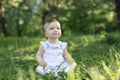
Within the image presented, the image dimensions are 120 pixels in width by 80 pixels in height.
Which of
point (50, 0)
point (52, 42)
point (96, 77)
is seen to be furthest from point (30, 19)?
point (96, 77)

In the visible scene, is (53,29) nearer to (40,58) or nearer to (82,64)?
(40,58)

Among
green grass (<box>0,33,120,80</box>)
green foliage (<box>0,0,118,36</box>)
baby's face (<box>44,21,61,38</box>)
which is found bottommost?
green foliage (<box>0,0,118,36</box>)

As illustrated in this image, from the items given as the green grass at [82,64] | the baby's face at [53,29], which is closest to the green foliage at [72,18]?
the green grass at [82,64]

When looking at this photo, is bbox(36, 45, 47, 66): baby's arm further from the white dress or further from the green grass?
the green grass

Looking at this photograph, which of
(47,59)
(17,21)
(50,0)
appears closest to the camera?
(47,59)

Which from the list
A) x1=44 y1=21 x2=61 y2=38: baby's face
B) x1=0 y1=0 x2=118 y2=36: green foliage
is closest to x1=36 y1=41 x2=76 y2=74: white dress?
x1=44 y1=21 x2=61 y2=38: baby's face

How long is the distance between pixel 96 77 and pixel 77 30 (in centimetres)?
4233

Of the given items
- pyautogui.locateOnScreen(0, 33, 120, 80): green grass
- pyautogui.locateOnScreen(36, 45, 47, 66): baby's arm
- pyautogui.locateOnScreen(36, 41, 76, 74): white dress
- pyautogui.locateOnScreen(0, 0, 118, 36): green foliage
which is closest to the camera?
pyautogui.locateOnScreen(0, 33, 120, 80): green grass

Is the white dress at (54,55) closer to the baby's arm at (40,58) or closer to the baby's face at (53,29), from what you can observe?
the baby's arm at (40,58)

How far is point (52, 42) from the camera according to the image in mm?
6758

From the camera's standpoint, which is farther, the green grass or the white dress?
the white dress

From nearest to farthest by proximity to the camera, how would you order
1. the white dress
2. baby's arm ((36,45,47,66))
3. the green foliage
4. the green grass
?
the green grass < baby's arm ((36,45,47,66)) < the white dress < the green foliage

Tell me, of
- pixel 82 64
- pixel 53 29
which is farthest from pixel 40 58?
pixel 82 64

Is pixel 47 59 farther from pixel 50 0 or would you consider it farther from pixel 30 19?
pixel 30 19
